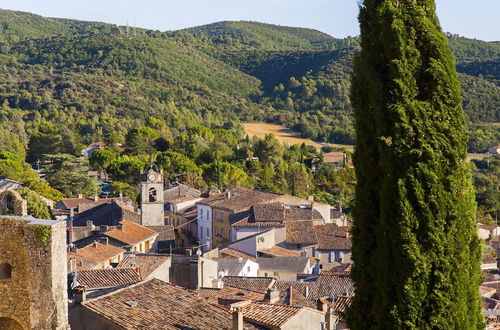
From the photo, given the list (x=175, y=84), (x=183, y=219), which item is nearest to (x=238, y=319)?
(x=183, y=219)

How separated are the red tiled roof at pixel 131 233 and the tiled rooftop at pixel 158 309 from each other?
19650 mm

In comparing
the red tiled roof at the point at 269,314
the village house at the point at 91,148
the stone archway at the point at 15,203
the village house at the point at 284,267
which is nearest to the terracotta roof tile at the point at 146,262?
the red tiled roof at the point at 269,314

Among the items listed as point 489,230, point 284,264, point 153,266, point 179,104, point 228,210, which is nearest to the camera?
point 153,266

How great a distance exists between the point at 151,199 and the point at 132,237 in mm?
7783

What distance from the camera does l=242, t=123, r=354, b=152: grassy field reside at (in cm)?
10942

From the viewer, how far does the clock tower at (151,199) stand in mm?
43812

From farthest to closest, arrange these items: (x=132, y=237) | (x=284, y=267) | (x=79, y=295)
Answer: (x=132, y=237)
(x=284, y=267)
(x=79, y=295)

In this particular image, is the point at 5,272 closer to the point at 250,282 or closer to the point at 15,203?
the point at 15,203

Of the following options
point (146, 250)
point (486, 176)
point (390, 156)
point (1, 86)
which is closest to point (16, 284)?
point (390, 156)

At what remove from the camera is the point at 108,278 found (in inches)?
790

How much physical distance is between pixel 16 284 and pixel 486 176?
7559 cm

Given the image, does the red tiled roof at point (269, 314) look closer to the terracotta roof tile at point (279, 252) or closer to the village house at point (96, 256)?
the village house at point (96, 256)

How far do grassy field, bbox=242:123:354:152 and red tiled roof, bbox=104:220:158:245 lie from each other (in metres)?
64.7

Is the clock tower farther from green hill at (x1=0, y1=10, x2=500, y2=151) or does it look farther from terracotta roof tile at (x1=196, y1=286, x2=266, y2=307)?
green hill at (x1=0, y1=10, x2=500, y2=151)
